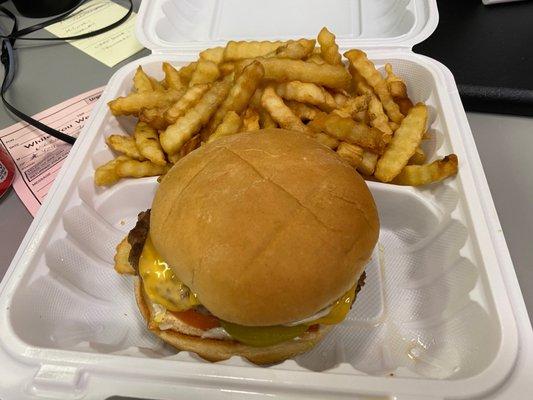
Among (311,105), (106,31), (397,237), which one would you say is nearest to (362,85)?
(311,105)

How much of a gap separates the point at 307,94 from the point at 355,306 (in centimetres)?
72

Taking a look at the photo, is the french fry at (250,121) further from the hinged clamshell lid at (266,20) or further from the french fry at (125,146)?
the hinged clamshell lid at (266,20)

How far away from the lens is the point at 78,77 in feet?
7.09

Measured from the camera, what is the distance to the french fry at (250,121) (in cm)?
140

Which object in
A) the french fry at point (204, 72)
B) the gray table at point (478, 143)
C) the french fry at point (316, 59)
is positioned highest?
the french fry at point (204, 72)

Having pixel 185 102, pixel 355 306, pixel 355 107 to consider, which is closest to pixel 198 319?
pixel 355 306

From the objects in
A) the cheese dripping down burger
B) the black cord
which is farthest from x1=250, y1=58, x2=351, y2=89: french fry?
the black cord

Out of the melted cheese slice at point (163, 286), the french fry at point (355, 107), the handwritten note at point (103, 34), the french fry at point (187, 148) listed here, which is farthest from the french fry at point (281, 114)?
the handwritten note at point (103, 34)

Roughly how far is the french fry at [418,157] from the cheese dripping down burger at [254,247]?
1.40ft

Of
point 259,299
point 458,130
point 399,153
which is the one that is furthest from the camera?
point 458,130

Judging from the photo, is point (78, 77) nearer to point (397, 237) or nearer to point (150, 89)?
Result: point (150, 89)

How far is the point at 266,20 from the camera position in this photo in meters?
2.09

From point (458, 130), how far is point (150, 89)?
Answer: 44.4 inches

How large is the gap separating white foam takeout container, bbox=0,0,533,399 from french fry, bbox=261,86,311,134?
33 centimetres
